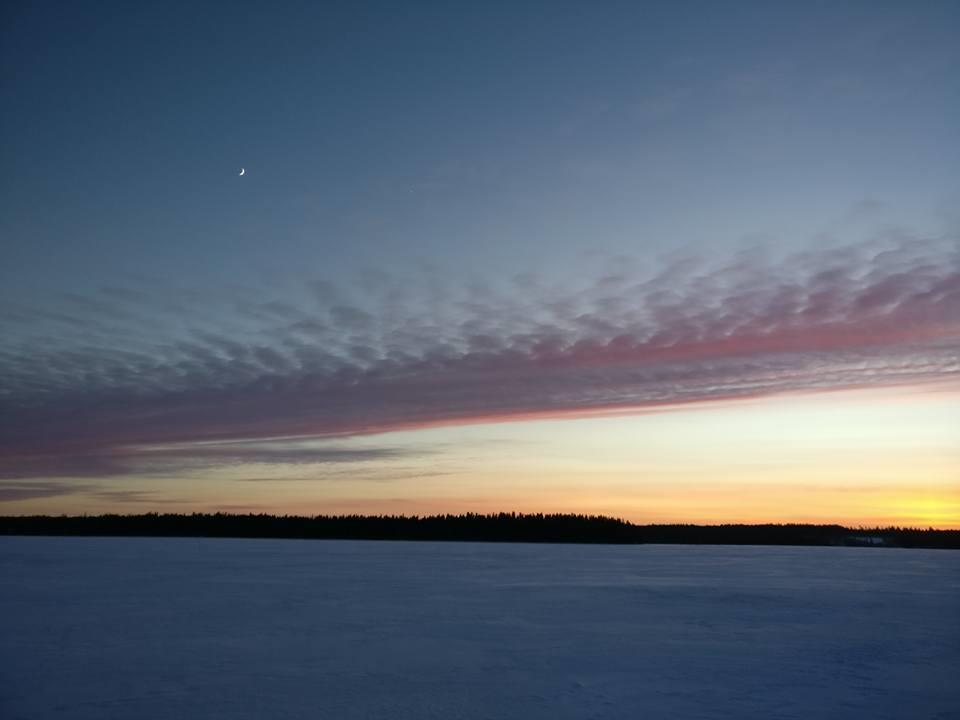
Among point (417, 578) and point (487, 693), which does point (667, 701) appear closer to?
point (487, 693)

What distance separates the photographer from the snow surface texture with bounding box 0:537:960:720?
42.2ft

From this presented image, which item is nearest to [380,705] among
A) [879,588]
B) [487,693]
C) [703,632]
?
[487,693]

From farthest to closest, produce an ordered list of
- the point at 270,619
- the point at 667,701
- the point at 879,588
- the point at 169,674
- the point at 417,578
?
the point at 417,578
the point at 879,588
the point at 270,619
the point at 169,674
the point at 667,701

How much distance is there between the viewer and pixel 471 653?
694 inches

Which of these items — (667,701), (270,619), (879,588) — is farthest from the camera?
(879,588)

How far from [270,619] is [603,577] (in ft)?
78.4

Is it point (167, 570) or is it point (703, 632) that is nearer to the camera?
point (703, 632)

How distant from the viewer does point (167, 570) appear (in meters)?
47.9

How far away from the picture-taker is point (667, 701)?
523 inches

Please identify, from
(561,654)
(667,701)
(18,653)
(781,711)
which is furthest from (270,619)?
(781,711)

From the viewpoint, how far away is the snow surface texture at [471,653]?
12.9 metres

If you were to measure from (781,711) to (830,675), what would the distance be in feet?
12.1

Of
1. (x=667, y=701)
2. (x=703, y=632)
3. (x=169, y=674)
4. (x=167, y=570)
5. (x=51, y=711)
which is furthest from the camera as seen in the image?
(x=167, y=570)

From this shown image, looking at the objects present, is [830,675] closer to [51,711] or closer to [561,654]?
[561,654]
